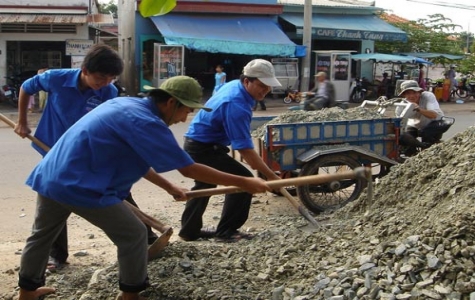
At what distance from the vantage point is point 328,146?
7.02 metres

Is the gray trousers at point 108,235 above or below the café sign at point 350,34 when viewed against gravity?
below

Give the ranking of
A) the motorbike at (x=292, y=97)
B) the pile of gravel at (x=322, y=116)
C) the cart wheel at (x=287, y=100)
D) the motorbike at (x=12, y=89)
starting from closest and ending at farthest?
the pile of gravel at (x=322, y=116)
the motorbike at (x=12, y=89)
the motorbike at (x=292, y=97)
the cart wheel at (x=287, y=100)

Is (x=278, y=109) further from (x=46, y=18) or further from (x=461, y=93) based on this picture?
(x=461, y=93)

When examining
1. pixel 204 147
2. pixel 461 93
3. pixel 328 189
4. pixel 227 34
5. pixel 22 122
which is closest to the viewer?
pixel 22 122

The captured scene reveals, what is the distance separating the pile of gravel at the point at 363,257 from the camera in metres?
3.63

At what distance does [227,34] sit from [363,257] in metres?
17.9

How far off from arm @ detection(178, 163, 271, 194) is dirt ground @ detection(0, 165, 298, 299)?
1.78m

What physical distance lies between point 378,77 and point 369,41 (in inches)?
68.2

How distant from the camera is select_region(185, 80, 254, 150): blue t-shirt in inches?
205

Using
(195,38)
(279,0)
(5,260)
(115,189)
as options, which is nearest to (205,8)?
(195,38)

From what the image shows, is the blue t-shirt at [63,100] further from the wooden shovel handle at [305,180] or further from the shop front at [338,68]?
the shop front at [338,68]

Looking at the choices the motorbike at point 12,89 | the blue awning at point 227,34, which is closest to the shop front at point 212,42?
the blue awning at point 227,34

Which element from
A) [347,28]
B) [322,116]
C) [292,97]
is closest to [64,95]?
[322,116]

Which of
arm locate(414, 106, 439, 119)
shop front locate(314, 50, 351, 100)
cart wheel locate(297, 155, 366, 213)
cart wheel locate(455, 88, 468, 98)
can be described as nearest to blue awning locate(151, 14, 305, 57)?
shop front locate(314, 50, 351, 100)
